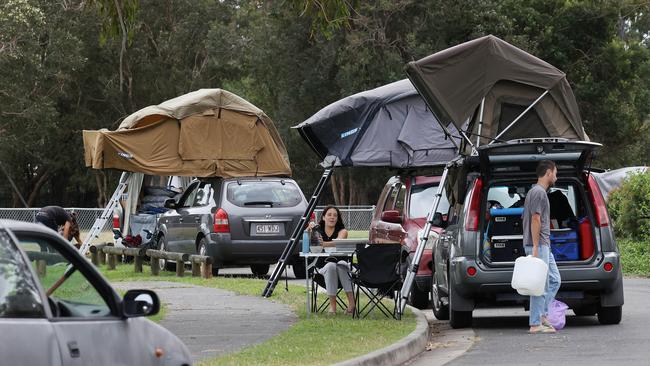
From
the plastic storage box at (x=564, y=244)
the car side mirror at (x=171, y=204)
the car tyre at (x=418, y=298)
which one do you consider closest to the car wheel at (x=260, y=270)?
the car side mirror at (x=171, y=204)

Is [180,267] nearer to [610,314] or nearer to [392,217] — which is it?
[392,217]

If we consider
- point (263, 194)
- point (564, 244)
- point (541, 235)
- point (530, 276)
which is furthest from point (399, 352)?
point (263, 194)

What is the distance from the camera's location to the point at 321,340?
1266 centimetres

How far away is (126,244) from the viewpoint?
93.2 feet

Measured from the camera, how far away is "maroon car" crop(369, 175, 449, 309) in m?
17.5

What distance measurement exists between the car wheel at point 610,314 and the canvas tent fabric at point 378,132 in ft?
14.1

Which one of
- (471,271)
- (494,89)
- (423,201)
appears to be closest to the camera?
(471,271)

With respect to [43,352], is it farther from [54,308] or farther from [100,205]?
[100,205]

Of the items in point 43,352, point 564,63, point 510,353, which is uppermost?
point 564,63

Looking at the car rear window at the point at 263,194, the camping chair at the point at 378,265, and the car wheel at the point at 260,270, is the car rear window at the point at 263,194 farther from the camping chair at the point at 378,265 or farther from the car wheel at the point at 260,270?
the camping chair at the point at 378,265

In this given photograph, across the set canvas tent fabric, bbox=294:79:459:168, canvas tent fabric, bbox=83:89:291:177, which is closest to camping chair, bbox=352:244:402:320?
canvas tent fabric, bbox=294:79:459:168

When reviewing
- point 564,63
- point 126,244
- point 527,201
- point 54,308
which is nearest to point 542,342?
point 527,201

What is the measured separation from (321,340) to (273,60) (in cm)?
4242

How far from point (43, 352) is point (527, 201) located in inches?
347
